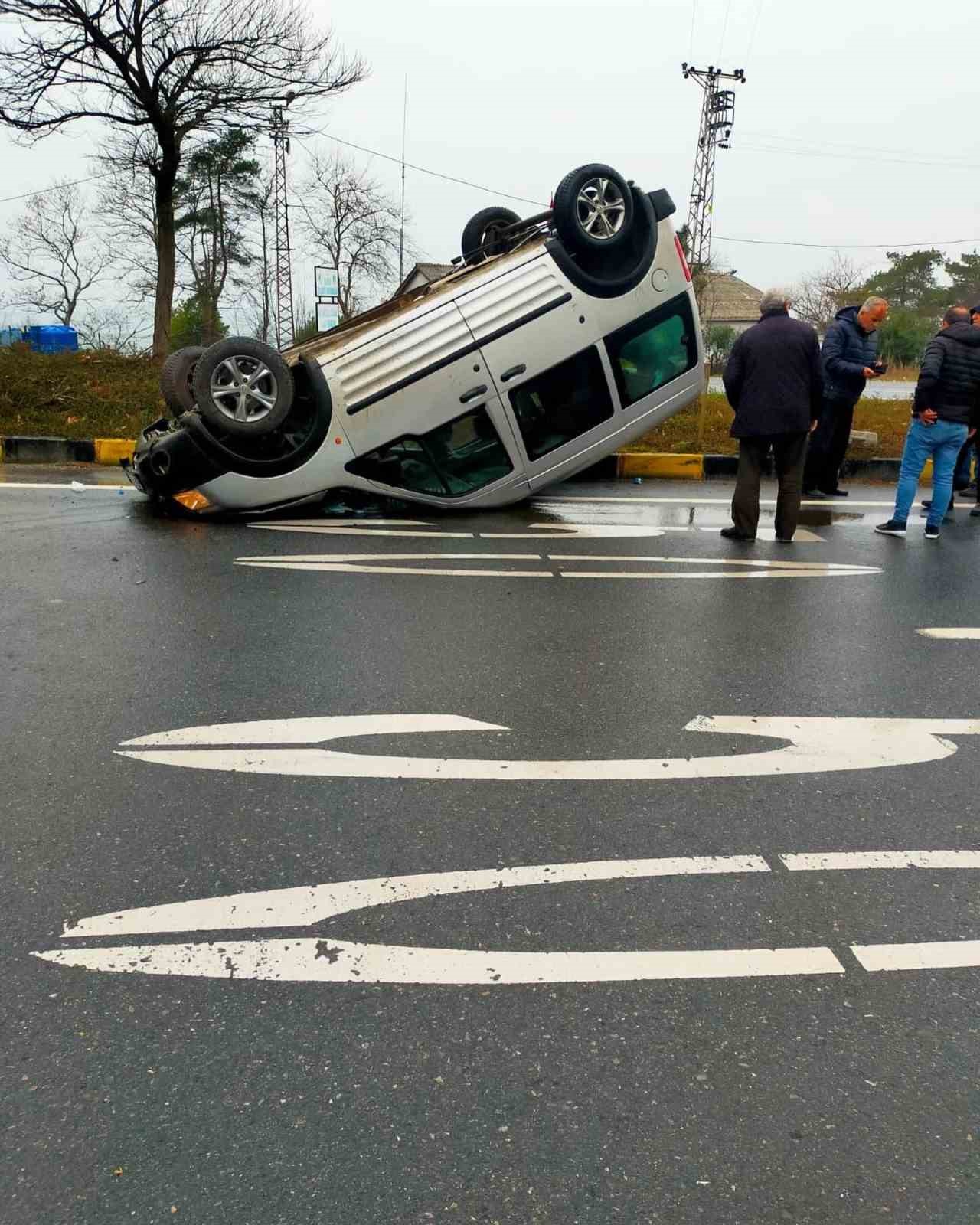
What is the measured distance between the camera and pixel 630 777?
3.62m

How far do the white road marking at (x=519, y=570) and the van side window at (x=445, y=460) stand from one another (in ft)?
4.00

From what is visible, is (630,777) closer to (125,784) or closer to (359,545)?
(125,784)

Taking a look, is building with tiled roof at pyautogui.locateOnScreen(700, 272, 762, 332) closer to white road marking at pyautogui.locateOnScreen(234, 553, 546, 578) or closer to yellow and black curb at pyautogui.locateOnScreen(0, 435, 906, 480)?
yellow and black curb at pyautogui.locateOnScreen(0, 435, 906, 480)

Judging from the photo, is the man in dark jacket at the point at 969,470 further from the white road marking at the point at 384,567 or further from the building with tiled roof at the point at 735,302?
the building with tiled roof at the point at 735,302

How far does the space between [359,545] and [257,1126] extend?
18.3 ft

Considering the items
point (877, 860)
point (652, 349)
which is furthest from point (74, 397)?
point (877, 860)

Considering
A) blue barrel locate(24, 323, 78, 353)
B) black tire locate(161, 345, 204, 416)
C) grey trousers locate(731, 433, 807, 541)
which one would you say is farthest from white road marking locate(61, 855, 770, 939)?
blue barrel locate(24, 323, 78, 353)

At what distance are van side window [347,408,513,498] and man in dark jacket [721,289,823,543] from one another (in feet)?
6.28

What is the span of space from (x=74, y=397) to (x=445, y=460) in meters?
7.91

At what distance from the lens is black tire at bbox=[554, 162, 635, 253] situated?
8.11 meters

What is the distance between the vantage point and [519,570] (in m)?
6.77

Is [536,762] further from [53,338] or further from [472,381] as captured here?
[53,338]

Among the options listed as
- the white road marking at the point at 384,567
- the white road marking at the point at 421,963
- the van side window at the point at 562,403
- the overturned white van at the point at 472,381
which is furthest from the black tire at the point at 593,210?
the white road marking at the point at 421,963

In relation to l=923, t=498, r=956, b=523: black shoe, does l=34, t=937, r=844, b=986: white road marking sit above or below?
below
